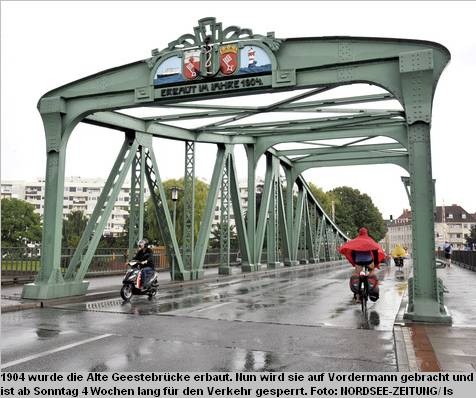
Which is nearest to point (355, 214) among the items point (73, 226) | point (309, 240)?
point (309, 240)

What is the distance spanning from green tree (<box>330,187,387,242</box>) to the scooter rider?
61.2 meters

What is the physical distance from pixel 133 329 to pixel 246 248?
14.6 metres

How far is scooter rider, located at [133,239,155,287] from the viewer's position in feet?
41.1

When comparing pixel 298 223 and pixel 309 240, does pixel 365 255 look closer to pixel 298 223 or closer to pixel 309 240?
pixel 298 223

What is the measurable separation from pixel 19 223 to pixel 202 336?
5799cm

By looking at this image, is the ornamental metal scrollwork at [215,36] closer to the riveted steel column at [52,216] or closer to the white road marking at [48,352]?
the riveted steel column at [52,216]

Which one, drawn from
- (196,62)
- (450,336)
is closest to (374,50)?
(196,62)

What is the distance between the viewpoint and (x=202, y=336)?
7.46m

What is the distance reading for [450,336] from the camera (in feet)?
23.6

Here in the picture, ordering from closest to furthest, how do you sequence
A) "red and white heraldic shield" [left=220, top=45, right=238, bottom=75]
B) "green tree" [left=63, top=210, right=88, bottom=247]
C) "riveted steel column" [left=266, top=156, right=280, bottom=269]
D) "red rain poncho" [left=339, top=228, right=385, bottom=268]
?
"red rain poncho" [left=339, top=228, right=385, bottom=268] → "red and white heraldic shield" [left=220, top=45, right=238, bottom=75] → "riveted steel column" [left=266, top=156, right=280, bottom=269] → "green tree" [left=63, top=210, right=88, bottom=247]

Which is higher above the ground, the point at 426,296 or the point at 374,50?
the point at 374,50

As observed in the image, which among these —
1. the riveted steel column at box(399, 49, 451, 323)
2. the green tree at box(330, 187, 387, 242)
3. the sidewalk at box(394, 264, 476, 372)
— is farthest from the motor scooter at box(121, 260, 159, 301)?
the green tree at box(330, 187, 387, 242)

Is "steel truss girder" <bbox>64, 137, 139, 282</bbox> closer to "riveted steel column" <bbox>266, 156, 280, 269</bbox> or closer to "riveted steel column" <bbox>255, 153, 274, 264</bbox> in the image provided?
"riveted steel column" <bbox>255, 153, 274, 264</bbox>

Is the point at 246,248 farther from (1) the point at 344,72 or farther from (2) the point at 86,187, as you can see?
(2) the point at 86,187
